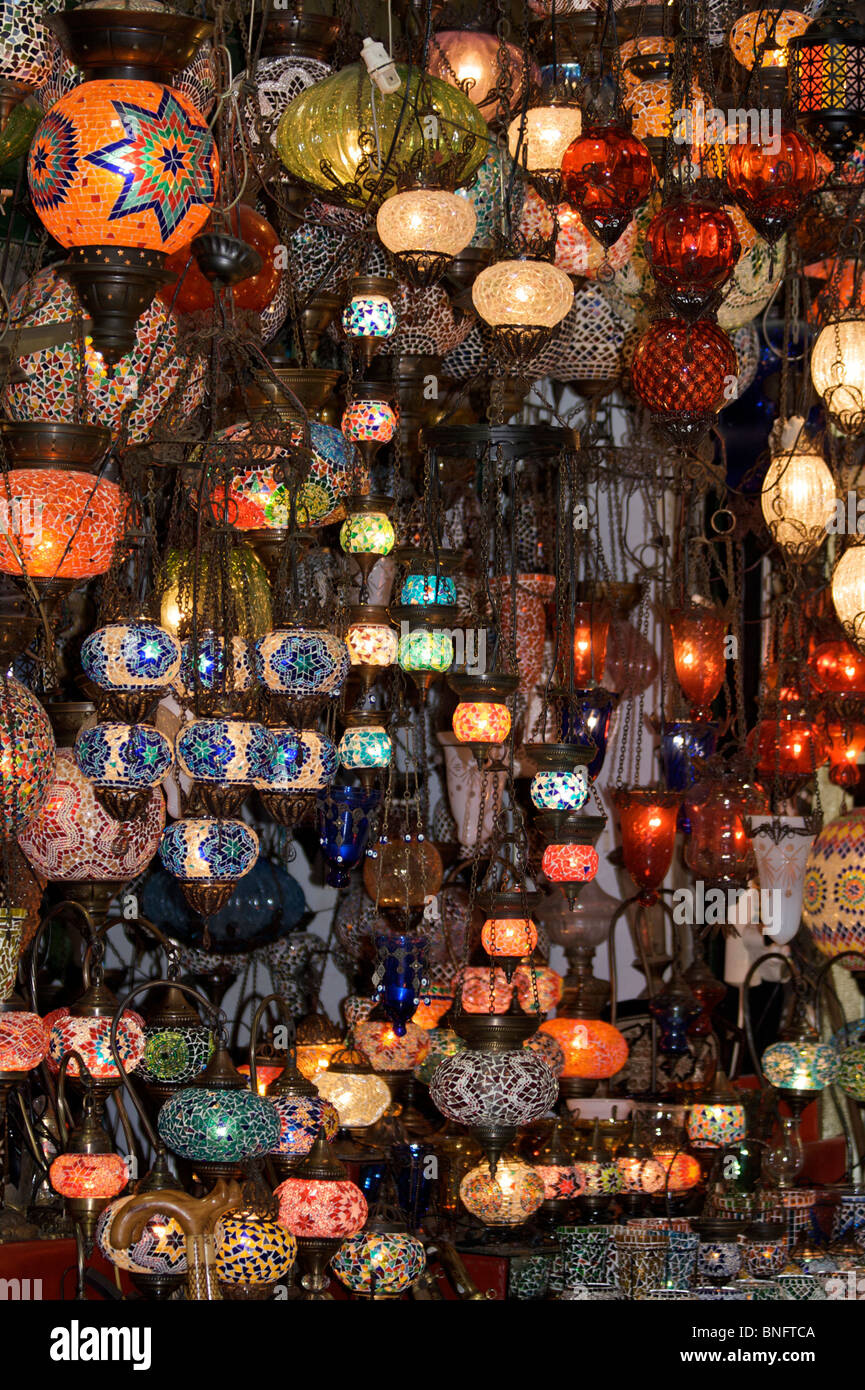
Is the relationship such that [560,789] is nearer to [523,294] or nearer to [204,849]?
[204,849]

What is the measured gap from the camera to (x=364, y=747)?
4348 millimetres

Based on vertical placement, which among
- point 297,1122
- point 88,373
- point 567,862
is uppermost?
point 88,373

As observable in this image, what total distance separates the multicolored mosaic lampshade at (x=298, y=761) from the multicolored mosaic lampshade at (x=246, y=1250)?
740 millimetres

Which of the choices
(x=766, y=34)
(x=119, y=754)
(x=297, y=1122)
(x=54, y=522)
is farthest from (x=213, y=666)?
(x=766, y=34)

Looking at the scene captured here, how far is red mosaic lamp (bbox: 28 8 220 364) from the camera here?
3.18m

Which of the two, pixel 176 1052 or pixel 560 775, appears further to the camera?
pixel 560 775

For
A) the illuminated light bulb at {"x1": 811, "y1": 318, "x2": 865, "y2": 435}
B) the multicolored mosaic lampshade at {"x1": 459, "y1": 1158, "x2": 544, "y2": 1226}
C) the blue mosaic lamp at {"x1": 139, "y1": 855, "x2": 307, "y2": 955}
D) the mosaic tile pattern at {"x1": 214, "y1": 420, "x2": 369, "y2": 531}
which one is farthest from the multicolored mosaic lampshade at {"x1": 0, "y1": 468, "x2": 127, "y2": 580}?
the illuminated light bulb at {"x1": 811, "y1": 318, "x2": 865, "y2": 435}

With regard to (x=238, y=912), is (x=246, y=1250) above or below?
below

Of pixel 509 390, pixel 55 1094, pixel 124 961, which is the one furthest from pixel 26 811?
pixel 124 961

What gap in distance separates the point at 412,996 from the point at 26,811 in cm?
105

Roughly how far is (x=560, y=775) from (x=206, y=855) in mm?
843

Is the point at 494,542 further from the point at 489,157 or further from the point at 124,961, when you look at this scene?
the point at 124,961

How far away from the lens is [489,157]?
4438 millimetres

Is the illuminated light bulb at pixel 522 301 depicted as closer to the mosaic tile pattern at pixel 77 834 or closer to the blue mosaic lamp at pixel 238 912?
the mosaic tile pattern at pixel 77 834
